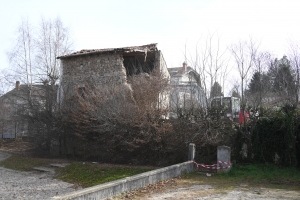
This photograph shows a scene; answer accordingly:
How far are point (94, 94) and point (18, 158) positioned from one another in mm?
6957

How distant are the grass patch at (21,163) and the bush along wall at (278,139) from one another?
11048 millimetres

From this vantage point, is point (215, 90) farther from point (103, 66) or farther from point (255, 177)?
point (103, 66)

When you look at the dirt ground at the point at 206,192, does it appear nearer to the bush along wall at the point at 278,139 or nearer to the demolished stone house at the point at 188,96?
the bush along wall at the point at 278,139

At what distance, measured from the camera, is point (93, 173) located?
1273 cm

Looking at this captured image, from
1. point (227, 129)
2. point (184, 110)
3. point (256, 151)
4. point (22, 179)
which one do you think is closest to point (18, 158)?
point (22, 179)

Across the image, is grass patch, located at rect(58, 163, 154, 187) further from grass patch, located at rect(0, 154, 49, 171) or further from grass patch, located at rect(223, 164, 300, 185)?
grass patch, located at rect(223, 164, 300, 185)

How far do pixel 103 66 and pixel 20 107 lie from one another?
6.63 meters

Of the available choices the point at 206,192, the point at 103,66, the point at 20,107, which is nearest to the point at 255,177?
the point at 206,192

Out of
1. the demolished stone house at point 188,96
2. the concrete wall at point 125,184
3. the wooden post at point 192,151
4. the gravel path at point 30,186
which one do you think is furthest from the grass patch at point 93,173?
the demolished stone house at point 188,96

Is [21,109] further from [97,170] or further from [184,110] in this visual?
[184,110]

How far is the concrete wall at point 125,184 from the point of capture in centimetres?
641

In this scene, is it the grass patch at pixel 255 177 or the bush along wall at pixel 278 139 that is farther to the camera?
the bush along wall at pixel 278 139

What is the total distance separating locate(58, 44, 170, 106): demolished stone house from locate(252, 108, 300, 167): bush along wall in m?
6.62

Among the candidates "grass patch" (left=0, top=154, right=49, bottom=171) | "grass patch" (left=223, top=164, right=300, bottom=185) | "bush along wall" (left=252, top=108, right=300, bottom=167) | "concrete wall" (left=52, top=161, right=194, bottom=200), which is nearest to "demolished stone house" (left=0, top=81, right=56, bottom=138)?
"grass patch" (left=0, top=154, right=49, bottom=171)
